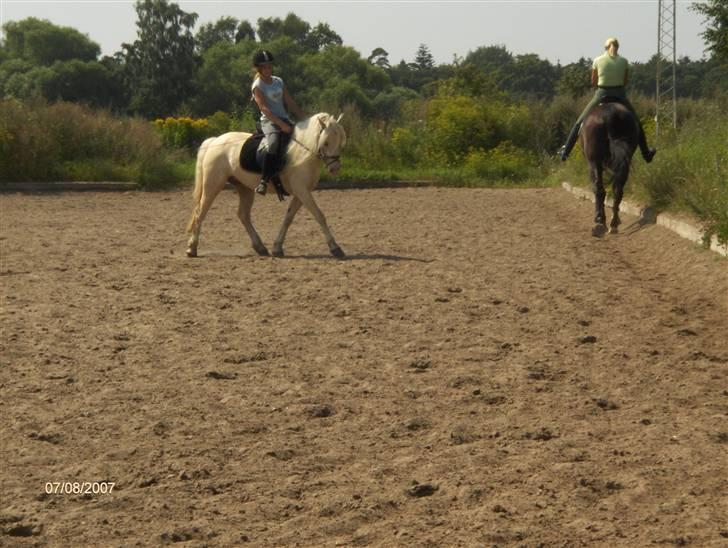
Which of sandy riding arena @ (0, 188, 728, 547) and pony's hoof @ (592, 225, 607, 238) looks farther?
pony's hoof @ (592, 225, 607, 238)

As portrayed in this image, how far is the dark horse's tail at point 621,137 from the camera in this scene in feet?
50.5

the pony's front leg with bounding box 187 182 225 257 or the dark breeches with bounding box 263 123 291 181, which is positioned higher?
the dark breeches with bounding box 263 123 291 181

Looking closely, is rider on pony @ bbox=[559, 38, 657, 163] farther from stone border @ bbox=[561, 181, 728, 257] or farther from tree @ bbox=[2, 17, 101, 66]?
tree @ bbox=[2, 17, 101, 66]

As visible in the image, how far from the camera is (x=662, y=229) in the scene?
1493 centimetres

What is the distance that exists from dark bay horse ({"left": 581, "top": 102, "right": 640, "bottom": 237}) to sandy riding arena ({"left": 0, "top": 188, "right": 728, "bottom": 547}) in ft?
5.67

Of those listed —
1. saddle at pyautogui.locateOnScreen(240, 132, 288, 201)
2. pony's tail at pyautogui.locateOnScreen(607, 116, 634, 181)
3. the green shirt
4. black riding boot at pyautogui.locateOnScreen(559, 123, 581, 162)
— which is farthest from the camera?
black riding boot at pyautogui.locateOnScreen(559, 123, 581, 162)

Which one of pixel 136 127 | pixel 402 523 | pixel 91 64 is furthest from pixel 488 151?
pixel 91 64

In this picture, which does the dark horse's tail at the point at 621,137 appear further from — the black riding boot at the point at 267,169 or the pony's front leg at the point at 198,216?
the pony's front leg at the point at 198,216

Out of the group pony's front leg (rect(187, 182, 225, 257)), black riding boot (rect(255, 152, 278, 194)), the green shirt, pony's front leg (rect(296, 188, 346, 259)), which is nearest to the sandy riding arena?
pony's front leg (rect(296, 188, 346, 259))

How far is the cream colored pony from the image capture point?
1331 centimetres

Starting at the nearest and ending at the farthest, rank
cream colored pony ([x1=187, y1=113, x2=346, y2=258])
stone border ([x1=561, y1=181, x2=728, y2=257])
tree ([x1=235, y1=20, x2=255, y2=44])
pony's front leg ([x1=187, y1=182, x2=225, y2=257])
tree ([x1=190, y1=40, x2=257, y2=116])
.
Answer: stone border ([x1=561, y1=181, x2=728, y2=257]), cream colored pony ([x1=187, y1=113, x2=346, y2=258]), pony's front leg ([x1=187, y1=182, x2=225, y2=257]), tree ([x1=190, y1=40, x2=257, y2=116]), tree ([x1=235, y1=20, x2=255, y2=44])

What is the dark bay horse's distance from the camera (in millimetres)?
15438

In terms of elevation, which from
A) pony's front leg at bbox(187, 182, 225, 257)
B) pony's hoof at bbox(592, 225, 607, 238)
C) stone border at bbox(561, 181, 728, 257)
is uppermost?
pony's front leg at bbox(187, 182, 225, 257)

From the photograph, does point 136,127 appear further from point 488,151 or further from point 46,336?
point 46,336
